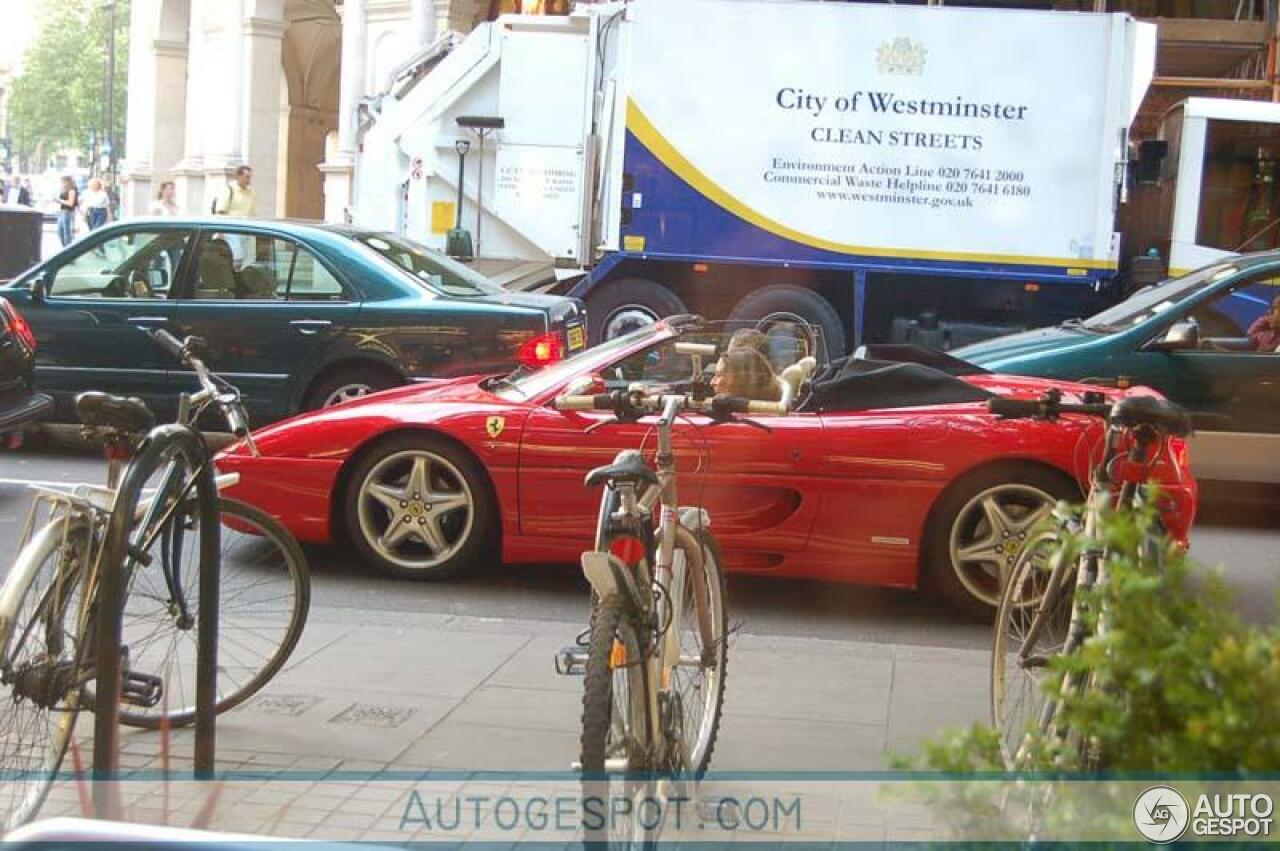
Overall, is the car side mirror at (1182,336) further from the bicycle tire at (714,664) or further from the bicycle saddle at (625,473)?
the bicycle saddle at (625,473)

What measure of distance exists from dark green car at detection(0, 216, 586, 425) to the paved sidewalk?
4000 millimetres

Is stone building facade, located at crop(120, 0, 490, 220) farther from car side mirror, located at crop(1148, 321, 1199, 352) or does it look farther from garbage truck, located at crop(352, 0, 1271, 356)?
car side mirror, located at crop(1148, 321, 1199, 352)

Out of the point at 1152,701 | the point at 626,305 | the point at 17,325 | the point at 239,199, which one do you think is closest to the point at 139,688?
the point at 1152,701

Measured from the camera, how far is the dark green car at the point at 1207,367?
10.3 metres

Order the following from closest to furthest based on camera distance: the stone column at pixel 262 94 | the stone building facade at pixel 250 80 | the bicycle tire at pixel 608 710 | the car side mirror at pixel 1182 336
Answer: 1. the bicycle tire at pixel 608 710
2. the car side mirror at pixel 1182 336
3. the stone building facade at pixel 250 80
4. the stone column at pixel 262 94

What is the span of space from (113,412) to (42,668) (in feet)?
2.22

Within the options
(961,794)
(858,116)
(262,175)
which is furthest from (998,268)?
(262,175)

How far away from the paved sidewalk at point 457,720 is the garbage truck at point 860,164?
9.00 metres

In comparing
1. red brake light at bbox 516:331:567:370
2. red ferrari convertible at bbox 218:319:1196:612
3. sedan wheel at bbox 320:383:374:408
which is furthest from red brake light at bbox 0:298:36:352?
red brake light at bbox 516:331:567:370

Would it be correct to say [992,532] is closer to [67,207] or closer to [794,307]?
[794,307]

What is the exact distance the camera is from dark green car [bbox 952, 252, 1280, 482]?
10.3 meters

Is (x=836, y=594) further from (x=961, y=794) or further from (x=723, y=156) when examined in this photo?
(x=723, y=156)

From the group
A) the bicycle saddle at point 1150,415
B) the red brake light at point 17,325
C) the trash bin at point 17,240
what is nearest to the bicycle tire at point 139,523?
the bicycle saddle at point 1150,415

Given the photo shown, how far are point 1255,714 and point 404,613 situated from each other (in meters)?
5.51
